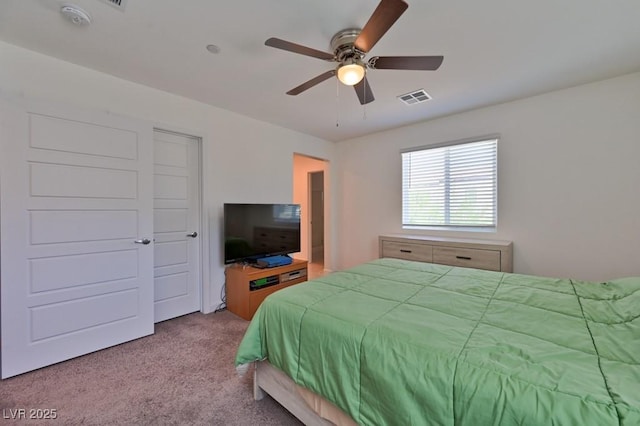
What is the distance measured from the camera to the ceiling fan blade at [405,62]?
5.56 ft

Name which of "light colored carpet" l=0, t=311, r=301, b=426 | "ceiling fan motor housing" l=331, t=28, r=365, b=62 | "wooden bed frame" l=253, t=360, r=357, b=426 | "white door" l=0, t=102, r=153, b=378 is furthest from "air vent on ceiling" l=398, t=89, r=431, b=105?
"light colored carpet" l=0, t=311, r=301, b=426

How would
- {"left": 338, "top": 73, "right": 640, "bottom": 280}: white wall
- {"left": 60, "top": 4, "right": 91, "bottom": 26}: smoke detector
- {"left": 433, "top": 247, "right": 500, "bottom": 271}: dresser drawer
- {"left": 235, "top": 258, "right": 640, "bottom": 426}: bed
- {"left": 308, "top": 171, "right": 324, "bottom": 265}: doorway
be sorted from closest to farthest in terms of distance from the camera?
{"left": 235, "top": 258, "right": 640, "bottom": 426}: bed
{"left": 60, "top": 4, "right": 91, "bottom": 26}: smoke detector
{"left": 338, "top": 73, "right": 640, "bottom": 280}: white wall
{"left": 433, "top": 247, "right": 500, "bottom": 271}: dresser drawer
{"left": 308, "top": 171, "right": 324, "bottom": 265}: doorway

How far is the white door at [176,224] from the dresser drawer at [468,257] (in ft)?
9.96

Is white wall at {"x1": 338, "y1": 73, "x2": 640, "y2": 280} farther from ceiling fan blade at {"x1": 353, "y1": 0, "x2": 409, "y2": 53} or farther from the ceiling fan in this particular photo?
ceiling fan blade at {"x1": 353, "y1": 0, "x2": 409, "y2": 53}

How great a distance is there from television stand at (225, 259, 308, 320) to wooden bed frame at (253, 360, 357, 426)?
1.31 metres

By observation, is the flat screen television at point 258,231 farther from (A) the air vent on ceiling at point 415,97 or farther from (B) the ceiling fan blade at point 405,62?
(B) the ceiling fan blade at point 405,62

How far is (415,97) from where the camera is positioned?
2.98 m

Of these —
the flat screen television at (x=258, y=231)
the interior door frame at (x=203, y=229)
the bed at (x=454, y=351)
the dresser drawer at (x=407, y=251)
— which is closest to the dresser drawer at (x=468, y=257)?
the dresser drawer at (x=407, y=251)

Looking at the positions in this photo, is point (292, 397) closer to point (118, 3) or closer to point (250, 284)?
point (250, 284)

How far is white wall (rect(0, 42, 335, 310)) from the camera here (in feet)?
6.94

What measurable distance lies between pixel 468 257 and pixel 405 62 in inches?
94.5

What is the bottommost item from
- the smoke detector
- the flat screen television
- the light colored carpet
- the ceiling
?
the light colored carpet

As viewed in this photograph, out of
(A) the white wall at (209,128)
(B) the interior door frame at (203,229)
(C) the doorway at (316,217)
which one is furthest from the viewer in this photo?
(C) the doorway at (316,217)

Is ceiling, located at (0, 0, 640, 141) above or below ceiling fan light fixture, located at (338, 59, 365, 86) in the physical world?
above
